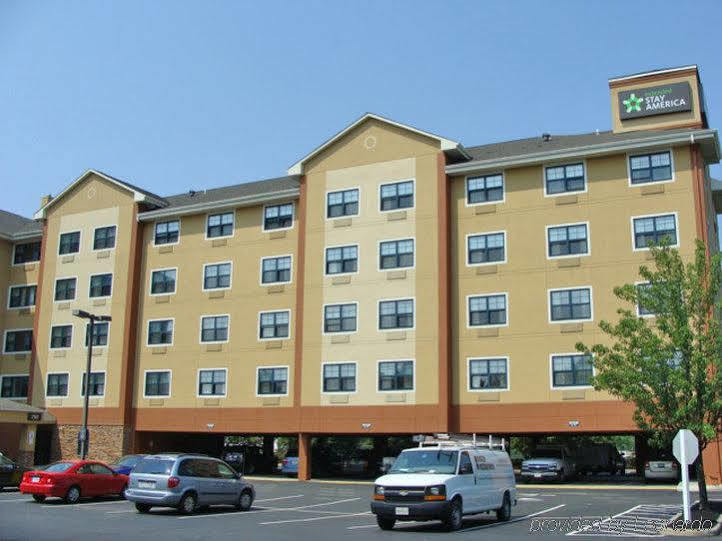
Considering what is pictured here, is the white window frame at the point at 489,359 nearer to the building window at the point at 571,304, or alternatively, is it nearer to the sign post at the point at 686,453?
the building window at the point at 571,304

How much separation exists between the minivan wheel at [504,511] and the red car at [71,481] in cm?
1379

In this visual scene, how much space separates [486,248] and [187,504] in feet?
65.6

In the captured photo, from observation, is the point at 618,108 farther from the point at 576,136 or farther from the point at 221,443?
the point at 221,443

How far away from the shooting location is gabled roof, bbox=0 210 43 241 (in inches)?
1992

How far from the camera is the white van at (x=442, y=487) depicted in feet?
58.6

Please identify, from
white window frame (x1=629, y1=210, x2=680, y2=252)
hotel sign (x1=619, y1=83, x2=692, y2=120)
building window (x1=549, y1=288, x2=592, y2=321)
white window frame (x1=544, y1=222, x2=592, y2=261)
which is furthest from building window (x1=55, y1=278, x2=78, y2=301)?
hotel sign (x1=619, y1=83, x2=692, y2=120)

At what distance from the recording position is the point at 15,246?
51.5m

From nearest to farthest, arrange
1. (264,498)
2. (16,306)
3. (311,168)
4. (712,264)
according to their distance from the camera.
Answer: (712,264), (264,498), (311,168), (16,306)

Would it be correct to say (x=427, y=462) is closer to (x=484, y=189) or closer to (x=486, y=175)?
(x=484, y=189)

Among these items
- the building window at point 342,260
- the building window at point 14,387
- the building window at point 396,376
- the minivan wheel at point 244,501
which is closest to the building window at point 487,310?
the building window at point 396,376

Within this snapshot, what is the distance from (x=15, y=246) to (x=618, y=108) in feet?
122

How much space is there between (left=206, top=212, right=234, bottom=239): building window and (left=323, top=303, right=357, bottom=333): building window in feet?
26.7

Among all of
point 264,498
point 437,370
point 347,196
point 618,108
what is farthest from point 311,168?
point 264,498

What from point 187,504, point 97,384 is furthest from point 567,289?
point 97,384
